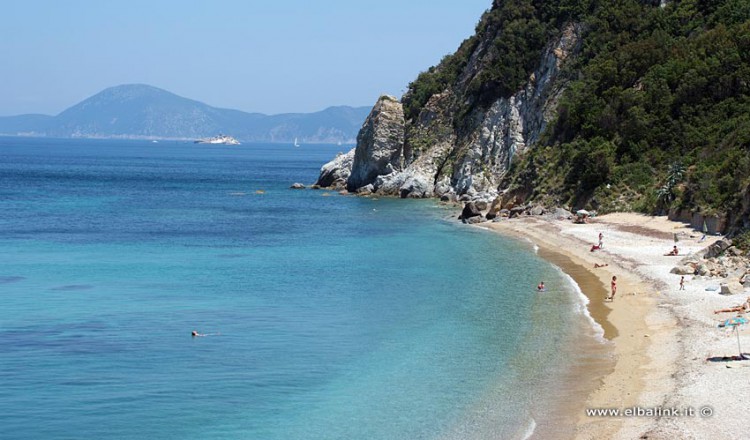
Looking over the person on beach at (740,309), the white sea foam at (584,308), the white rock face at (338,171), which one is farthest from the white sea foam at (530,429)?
the white rock face at (338,171)

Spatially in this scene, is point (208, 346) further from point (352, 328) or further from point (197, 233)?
point (197, 233)

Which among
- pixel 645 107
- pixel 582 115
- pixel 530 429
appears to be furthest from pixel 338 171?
pixel 530 429

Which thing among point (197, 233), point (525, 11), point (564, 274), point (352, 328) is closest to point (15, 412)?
point (352, 328)

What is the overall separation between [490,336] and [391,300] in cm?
800

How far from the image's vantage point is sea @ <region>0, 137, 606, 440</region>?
22531 millimetres

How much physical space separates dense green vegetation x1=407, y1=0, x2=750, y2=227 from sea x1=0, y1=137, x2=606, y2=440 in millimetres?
12167

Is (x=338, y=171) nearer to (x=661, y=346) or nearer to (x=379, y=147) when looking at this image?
(x=379, y=147)

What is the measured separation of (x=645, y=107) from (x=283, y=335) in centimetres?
4820

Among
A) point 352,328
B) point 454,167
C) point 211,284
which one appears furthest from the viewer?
point 454,167

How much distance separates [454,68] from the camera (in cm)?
10706

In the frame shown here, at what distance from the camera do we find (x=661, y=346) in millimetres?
27484

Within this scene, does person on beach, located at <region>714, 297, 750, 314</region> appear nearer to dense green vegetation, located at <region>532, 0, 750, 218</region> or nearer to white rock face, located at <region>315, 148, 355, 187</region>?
dense green vegetation, located at <region>532, 0, 750, 218</region>

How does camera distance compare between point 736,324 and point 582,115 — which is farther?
point 582,115

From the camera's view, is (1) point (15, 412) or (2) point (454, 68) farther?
(2) point (454, 68)
